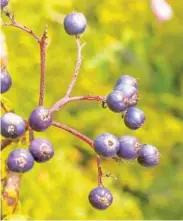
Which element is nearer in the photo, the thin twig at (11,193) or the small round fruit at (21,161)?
the small round fruit at (21,161)

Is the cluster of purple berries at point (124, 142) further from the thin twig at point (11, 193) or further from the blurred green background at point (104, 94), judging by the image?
the blurred green background at point (104, 94)

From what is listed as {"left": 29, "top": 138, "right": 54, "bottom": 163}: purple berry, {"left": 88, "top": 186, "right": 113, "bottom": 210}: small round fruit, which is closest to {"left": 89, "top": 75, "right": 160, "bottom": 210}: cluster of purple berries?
{"left": 88, "top": 186, "right": 113, "bottom": 210}: small round fruit

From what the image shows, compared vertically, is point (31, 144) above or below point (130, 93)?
below

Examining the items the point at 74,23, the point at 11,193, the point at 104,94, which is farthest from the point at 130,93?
the point at 104,94

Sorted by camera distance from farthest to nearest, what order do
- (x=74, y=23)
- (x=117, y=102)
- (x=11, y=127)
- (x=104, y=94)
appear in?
(x=104, y=94) → (x=74, y=23) → (x=117, y=102) → (x=11, y=127)

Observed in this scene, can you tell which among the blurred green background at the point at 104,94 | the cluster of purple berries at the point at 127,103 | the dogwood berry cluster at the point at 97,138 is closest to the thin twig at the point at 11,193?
the dogwood berry cluster at the point at 97,138

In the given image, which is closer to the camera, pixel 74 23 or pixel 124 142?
pixel 124 142

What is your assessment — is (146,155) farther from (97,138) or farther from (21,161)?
(21,161)
